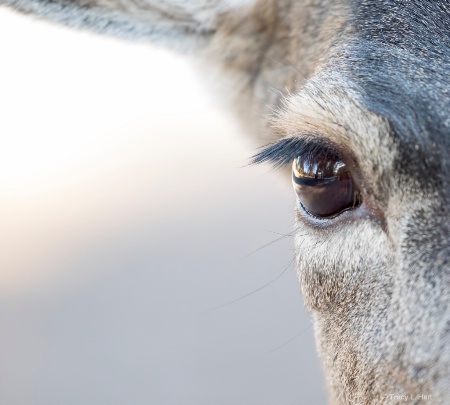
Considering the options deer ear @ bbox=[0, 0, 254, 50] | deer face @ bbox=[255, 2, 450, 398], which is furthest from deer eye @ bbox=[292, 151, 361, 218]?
deer ear @ bbox=[0, 0, 254, 50]

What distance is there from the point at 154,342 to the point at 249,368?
3.36ft

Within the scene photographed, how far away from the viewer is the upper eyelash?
2763mm

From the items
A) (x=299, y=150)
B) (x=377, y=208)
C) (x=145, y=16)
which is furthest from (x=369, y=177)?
(x=145, y=16)

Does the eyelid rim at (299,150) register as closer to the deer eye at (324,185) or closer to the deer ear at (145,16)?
the deer eye at (324,185)

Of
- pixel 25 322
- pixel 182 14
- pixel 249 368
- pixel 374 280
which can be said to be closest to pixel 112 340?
pixel 25 322

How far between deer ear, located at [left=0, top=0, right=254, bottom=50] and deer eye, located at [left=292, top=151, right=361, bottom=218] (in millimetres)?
1028

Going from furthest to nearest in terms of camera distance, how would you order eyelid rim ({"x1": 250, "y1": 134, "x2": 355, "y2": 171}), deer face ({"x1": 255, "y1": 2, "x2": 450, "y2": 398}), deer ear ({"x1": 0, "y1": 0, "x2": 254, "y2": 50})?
1. deer ear ({"x1": 0, "y1": 0, "x2": 254, "y2": 50})
2. eyelid rim ({"x1": 250, "y1": 134, "x2": 355, "y2": 171})
3. deer face ({"x1": 255, "y1": 2, "x2": 450, "y2": 398})

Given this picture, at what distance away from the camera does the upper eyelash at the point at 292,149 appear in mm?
2763

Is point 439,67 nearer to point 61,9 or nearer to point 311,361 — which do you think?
point 61,9

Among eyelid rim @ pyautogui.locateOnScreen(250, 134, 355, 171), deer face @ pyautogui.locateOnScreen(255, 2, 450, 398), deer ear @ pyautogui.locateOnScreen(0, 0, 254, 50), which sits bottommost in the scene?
deer face @ pyautogui.locateOnScreen(255, 2, 450, 398)

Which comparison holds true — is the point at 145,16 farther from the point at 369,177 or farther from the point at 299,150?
the point at 369,177

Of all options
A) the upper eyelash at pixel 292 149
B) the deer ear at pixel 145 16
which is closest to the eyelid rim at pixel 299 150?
the upper eyelash at pixel 292 149

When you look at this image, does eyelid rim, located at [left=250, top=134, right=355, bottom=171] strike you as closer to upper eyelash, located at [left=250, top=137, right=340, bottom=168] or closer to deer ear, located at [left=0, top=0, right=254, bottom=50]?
upper eyelash, located at [left=250, top=137, right=340, bottom=168]

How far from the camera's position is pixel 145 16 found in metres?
3.43
